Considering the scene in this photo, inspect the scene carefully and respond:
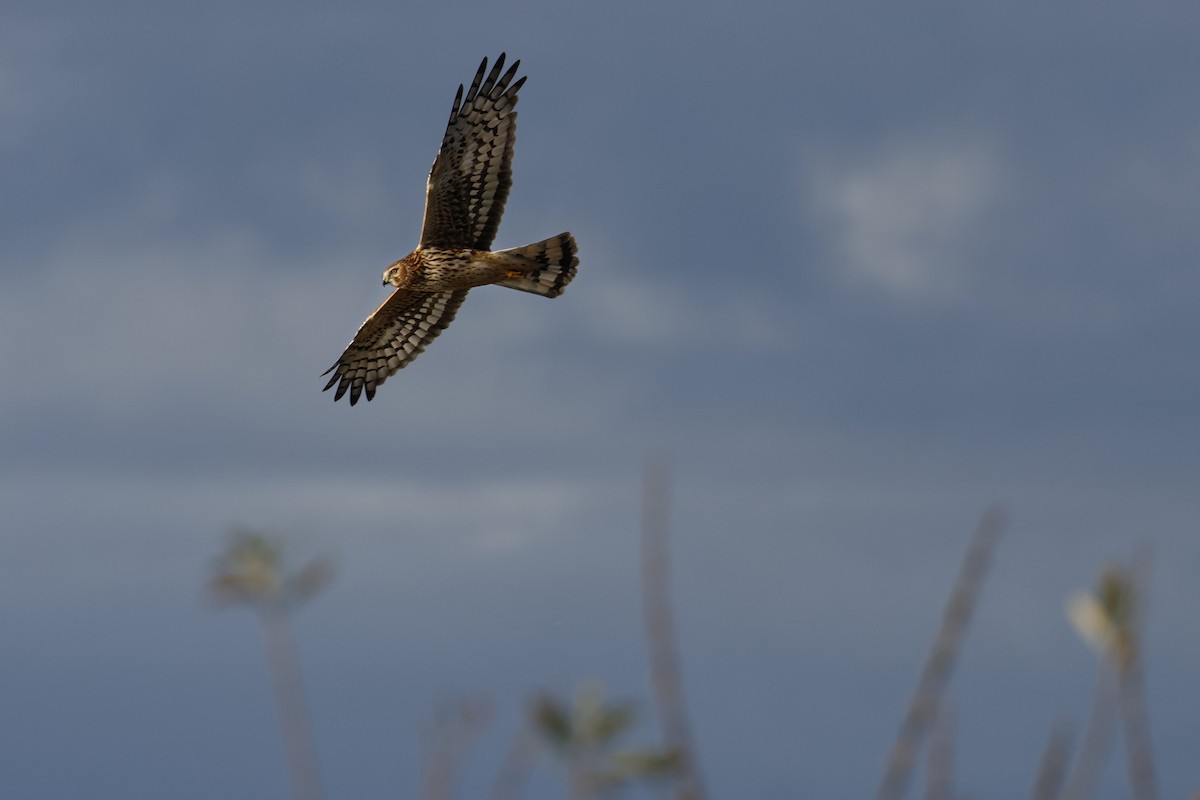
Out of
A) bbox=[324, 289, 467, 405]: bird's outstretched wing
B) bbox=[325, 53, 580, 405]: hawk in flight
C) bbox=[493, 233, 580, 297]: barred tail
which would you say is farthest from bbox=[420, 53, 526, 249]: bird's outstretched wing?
bbox=[324, 289, 467, 405]: bird's outstretched wing

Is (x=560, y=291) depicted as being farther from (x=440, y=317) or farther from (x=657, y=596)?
(x=657, y=596)

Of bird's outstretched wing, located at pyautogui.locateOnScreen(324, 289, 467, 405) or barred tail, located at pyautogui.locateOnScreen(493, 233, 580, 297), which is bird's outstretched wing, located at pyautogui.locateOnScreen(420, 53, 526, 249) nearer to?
barred tail, located at pyautogui.locateOnScreen(493, 233, 580, 297)

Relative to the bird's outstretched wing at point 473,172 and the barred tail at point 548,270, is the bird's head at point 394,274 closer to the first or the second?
the bird's outstretched wing at point 473,172

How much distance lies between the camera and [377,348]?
73.1 ft

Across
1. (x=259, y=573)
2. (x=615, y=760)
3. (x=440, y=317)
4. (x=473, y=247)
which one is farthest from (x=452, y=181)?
(x=615, y=760)

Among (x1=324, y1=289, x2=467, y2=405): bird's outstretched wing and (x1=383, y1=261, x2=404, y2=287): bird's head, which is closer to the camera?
(x1=383, y1=261, x2=404, y2=287): bird's head

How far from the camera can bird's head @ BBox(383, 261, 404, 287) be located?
20.1 meters

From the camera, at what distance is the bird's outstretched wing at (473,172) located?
1983 cm

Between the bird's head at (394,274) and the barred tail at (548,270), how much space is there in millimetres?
1376

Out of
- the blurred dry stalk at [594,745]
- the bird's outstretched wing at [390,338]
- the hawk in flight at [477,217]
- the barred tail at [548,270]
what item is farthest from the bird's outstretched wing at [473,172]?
the blurred dry stalk at [594,745]

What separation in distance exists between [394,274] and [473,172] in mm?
1749

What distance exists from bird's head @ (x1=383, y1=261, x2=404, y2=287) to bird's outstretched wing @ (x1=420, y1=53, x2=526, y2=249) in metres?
0.47

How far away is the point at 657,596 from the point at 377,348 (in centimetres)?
1950

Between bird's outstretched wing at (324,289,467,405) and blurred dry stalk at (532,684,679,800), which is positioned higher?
bird's outstretched wing at (324,289,467,405)
